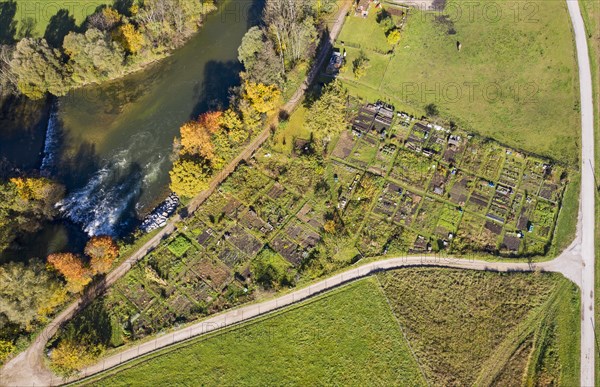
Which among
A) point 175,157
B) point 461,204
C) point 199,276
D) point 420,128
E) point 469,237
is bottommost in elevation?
point 199,276

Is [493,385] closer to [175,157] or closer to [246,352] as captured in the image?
[246,352]

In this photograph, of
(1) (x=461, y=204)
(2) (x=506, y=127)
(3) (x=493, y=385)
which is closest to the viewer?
(3) (x=493, y=385)

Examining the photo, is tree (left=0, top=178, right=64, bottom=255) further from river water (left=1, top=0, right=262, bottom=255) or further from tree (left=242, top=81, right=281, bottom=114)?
tree (left=242, top=81, right=281, bottom=114)

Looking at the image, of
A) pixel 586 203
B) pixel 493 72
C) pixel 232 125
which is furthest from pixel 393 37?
pixel 586 203

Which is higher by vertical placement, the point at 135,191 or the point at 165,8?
the point at 165,8

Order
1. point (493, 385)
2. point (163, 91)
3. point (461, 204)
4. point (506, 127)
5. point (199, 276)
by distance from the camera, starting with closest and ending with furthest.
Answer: point (493, 385)
point (199, 276)
point (461, 204)
point (506, 127)
point (163, 91)

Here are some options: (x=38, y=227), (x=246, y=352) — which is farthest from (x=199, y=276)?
(x=38, y=227)

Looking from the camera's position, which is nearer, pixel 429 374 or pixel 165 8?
pixel 429 374
